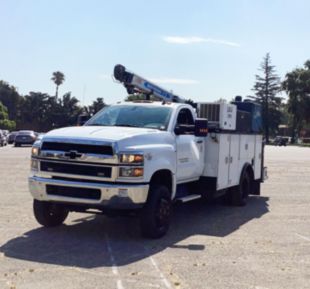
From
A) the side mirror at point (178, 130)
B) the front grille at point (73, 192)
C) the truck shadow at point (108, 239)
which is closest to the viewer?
the truck shadow at point (108, 239)

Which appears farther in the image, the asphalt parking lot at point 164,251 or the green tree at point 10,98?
the green tree at point 10,98

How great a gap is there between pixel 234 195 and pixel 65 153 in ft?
17.7

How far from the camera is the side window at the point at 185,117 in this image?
968 cm

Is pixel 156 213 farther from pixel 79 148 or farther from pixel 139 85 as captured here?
pixel 139 85

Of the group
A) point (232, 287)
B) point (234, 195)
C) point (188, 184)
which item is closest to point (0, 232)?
point (188, 184)

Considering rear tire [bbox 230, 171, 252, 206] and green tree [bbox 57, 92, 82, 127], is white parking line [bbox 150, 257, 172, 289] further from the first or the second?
green tree [bbox 57, 92, 82, 127]

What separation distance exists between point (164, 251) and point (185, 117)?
10.7 feet

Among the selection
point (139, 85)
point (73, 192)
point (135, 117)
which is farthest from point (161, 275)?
point (139, 85)

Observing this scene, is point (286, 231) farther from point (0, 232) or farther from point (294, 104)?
point (294, 104)

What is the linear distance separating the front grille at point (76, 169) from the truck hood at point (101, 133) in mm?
416

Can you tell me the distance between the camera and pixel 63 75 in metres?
118

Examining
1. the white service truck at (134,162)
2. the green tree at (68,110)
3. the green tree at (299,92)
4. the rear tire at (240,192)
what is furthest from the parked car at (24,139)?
the green tree at (299,92)

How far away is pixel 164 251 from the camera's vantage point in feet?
24.2

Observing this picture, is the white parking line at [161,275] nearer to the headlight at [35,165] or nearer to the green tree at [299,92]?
the headlight at [35,165]
